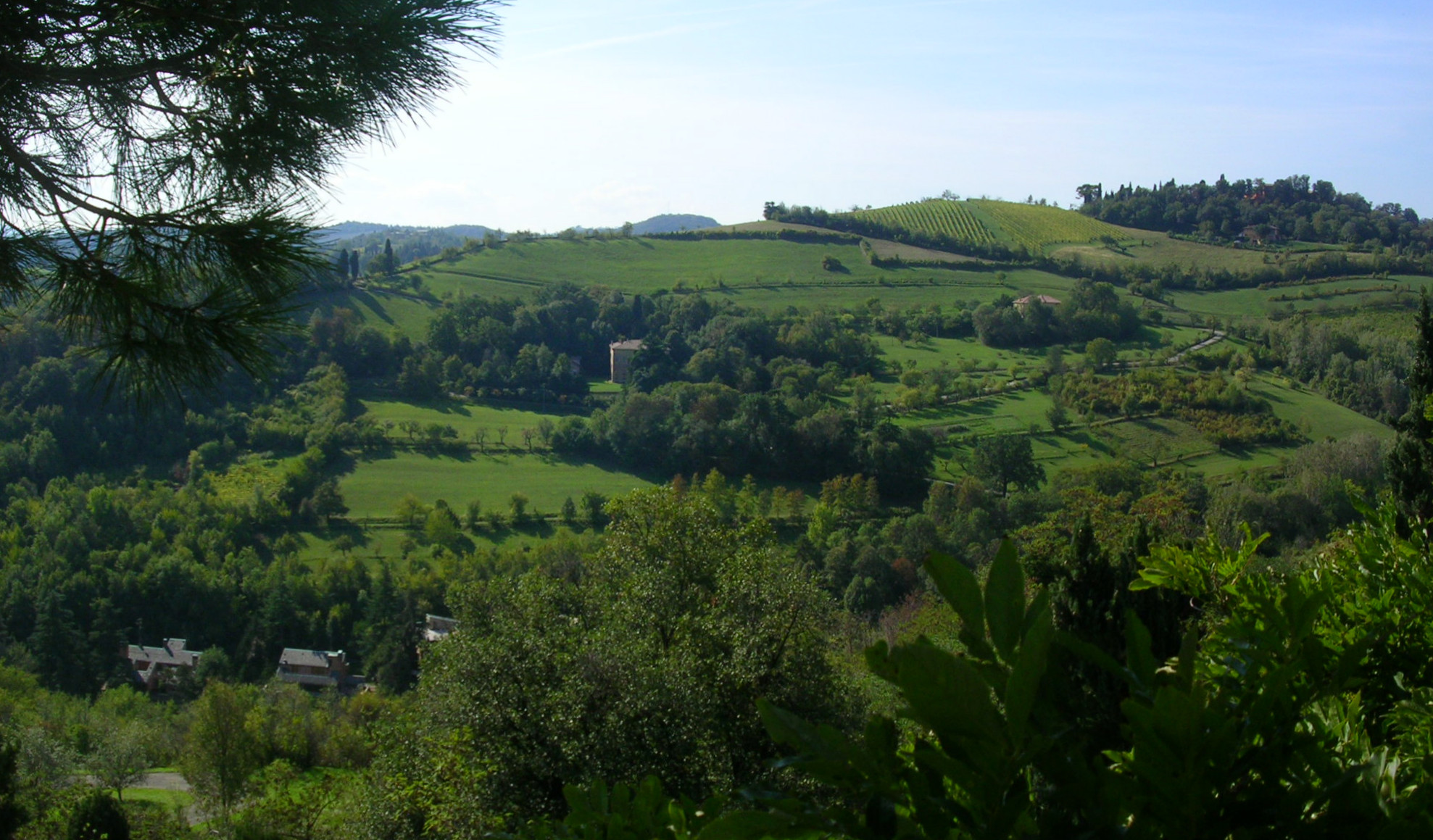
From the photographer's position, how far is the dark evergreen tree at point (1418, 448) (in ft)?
32.3

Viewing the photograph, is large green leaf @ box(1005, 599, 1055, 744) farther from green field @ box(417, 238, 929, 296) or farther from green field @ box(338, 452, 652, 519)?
green field @ box(417, 238, 929, 296)

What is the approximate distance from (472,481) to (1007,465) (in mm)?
20563

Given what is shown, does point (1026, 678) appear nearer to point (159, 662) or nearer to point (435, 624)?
point (435, 624)

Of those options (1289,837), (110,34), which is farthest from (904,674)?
(110,34)

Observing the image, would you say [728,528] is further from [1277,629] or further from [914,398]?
[914,398]

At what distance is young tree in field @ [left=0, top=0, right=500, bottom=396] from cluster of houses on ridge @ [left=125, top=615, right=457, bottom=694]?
25075 millimetres

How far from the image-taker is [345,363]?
46031mm

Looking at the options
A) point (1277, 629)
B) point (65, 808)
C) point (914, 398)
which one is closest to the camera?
point (1277, 629)

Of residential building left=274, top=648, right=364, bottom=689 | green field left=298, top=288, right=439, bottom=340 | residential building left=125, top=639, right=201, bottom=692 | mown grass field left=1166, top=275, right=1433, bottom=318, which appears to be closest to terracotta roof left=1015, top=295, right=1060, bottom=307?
mown grass field left=1166, top=275, right=1433, bottom=318

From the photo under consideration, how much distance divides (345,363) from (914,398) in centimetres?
2835

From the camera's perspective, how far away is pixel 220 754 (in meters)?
15.2

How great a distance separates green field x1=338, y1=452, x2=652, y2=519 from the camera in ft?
113

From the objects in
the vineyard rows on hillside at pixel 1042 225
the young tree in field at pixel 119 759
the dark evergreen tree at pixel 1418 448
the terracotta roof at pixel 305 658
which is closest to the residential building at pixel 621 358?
the terracotta roof at pixel 305 658

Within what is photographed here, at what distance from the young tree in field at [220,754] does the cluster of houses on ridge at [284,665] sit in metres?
10.9
